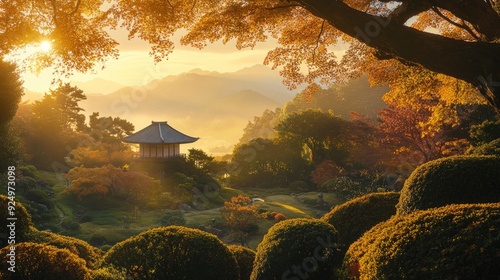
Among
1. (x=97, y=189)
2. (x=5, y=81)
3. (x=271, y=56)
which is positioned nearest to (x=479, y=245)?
(x=271, y=56)

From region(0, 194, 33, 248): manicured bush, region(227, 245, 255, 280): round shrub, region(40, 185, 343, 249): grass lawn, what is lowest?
region(40, 185, 343, 249): grass lawn

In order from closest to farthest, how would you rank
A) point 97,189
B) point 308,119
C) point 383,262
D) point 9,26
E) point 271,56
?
point 383,262, point 9,26, point 271,56, point 97,189, point 308,119

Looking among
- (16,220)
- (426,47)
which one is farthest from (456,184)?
(16,220)

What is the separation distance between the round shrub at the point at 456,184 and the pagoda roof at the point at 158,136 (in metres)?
31.9

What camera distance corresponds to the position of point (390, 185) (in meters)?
32.2

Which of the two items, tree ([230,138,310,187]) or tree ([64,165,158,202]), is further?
tree ([230,138,310,187])

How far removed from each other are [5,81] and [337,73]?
1603 centimetres

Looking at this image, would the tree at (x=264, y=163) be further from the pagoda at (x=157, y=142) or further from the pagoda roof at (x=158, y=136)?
the pagoda at (x=157, y=142)

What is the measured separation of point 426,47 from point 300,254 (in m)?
4.43

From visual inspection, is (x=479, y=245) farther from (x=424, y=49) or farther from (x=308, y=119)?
(x=308, y=119)

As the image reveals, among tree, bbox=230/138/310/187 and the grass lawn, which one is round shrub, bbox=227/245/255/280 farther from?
tree, bbox=230/138/310/187

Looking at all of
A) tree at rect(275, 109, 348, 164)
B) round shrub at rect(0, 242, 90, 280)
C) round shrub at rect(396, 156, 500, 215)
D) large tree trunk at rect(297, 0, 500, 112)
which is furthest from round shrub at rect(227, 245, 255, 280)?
tree at rect(275, 109, 348, 164)

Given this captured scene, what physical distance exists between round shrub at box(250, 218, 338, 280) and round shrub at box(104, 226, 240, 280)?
36.0 inches

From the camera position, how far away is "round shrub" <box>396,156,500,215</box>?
677 cm
